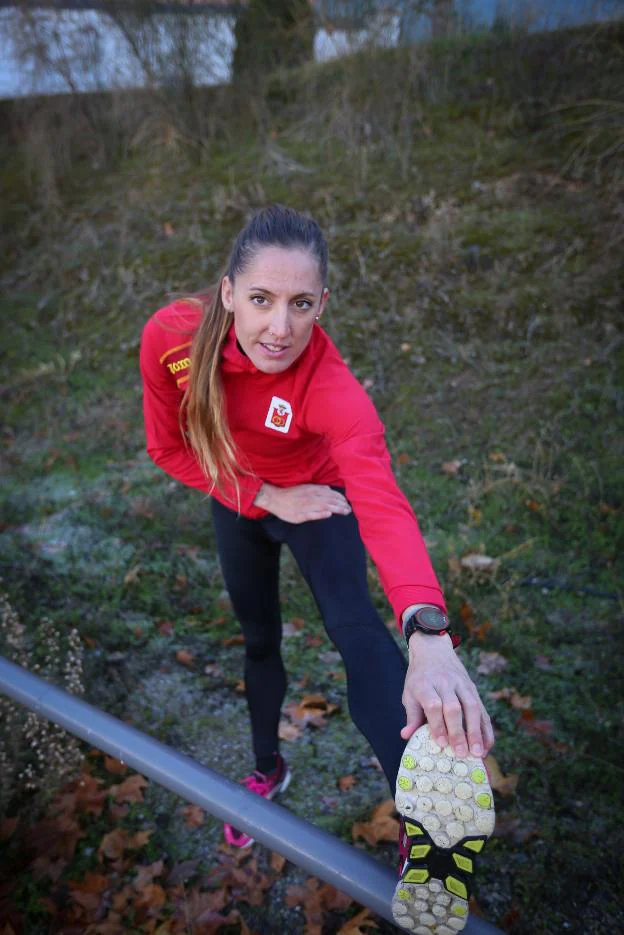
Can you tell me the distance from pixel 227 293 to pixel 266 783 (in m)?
2.02

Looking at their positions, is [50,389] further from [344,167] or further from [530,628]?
[530,628]

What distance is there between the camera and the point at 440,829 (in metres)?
1.46

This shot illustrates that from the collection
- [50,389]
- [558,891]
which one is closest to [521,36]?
[50,389]

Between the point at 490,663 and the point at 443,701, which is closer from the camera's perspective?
the point at 443,701

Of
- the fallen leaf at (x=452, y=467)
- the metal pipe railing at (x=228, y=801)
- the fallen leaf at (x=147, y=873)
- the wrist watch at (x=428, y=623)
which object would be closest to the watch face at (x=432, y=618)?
the wrist watch at (x=428, y=623)

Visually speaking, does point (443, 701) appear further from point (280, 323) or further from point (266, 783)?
point (266, 783)

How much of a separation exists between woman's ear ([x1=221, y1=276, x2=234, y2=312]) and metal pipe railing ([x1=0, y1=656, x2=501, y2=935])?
1327mm

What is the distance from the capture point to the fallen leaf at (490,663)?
3.65 metres

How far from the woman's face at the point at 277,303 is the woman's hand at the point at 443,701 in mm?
983

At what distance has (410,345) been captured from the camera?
6.41 meters

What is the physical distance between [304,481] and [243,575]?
1.38 ft

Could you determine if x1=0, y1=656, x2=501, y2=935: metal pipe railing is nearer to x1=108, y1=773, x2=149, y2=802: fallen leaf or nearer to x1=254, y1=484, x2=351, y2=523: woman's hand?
x1=254, y1=484, x2=351, y2=523: woman's hand

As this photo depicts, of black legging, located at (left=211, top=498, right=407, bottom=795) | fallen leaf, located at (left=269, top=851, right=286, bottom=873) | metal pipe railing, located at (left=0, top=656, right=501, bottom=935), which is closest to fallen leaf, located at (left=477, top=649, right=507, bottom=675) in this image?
black legging, located at (left=211, top=498, right=407, bottom=795)

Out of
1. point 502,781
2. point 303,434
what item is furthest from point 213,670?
point 303,434
